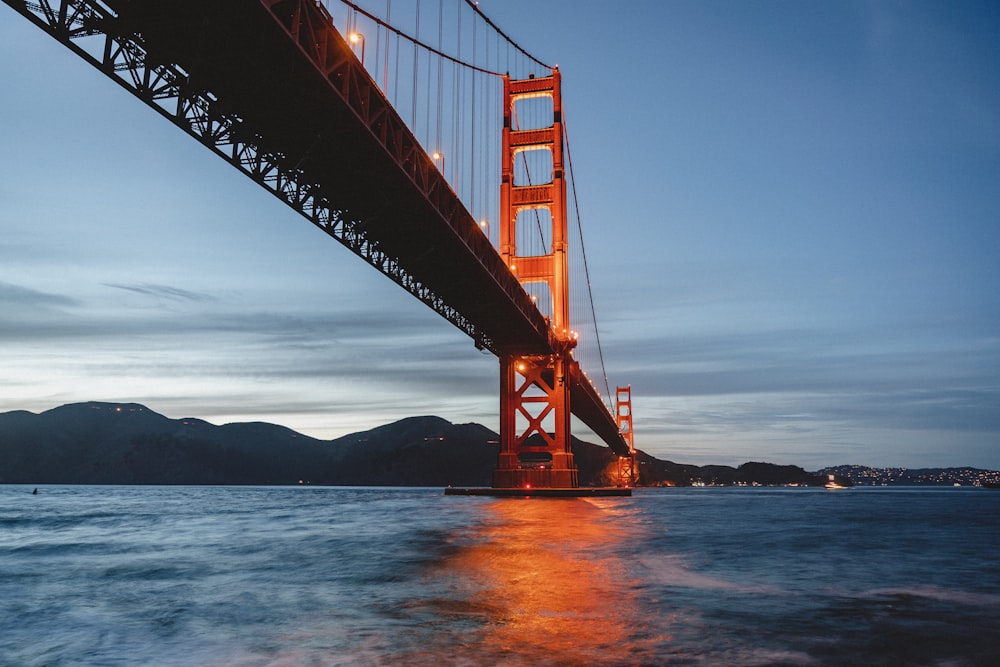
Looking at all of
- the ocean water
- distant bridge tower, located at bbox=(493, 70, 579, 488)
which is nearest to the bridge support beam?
distant bridge tower, located at bbox=(493, 70, 579, 488)

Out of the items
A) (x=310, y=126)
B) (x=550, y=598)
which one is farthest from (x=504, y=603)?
(x=310, y=126)

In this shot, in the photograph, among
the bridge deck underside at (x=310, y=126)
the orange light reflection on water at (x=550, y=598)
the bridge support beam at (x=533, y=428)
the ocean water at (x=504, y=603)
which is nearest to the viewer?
the orange light reflection on water at (x=550, y=598)

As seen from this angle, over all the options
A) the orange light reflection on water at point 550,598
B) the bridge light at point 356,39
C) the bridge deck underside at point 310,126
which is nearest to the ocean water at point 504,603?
the orange light reflection on water at point 550,598

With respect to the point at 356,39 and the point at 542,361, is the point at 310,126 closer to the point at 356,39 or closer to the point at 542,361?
the point at 356,39

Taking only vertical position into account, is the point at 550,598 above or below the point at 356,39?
below

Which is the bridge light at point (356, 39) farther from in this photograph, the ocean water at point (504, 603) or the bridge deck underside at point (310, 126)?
the ocean water at point (504, 603)

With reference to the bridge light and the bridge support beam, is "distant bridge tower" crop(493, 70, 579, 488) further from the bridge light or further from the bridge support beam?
the bridge light

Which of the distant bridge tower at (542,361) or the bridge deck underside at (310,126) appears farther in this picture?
the distant bridge tower at (542,361)

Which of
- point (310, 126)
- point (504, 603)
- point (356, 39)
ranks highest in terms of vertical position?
point (356, 39)

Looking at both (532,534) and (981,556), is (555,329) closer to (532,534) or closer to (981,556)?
(532,534)

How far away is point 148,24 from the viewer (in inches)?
469

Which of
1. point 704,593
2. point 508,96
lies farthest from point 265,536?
point 508,96

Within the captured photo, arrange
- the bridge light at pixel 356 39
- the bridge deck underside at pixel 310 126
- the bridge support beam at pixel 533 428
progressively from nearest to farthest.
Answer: the bridge deck underside at pixel 310 126 < the bridge light at pixel 356 39 < the bridge support beam at pixel 533 428

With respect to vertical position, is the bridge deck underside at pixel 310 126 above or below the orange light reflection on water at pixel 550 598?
above
